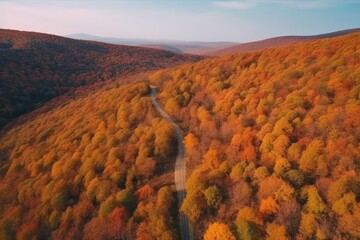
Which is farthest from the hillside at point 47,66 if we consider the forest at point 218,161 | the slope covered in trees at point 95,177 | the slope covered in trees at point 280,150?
the slope covered in trees at point 280,150

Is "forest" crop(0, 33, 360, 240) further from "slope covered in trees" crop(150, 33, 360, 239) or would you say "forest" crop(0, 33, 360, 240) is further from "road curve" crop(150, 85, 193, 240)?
"road curve" crop(150, 85, 193, 240)

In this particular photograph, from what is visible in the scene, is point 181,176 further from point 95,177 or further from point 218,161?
point 95,177

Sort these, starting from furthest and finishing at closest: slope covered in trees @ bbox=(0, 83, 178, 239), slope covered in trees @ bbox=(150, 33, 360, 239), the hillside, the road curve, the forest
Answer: the hillside, slope covered in trees @ bbox=(0, 83, 178, 239), the road curve, the forest, slope covered in trees @ bbox=(150, 33, 360, 239)

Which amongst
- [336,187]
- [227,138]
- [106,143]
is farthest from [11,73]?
[336,187]

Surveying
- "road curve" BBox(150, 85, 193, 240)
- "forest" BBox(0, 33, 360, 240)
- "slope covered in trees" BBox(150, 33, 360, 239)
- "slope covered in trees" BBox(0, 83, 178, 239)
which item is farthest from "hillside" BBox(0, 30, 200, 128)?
"slope covered in trees" BBox(150, 33, 360, 239)

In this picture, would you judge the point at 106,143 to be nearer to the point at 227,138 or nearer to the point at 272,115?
the point at 227,138
